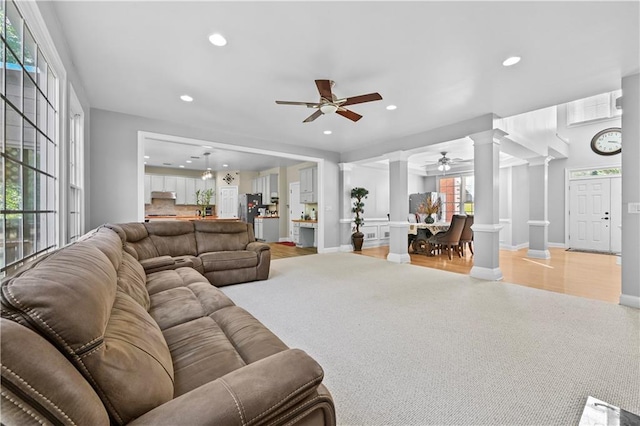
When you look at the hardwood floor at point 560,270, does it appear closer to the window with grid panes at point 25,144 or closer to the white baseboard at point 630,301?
the white baseboard at point 630,301

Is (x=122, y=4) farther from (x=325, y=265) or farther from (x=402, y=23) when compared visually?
(x=325, y=265)

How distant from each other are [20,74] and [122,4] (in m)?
0.87

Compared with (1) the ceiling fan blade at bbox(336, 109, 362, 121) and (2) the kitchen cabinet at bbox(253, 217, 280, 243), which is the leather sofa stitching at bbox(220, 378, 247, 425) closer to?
(1) the ceiling fan blade at bbox(336, 109, 362, 121)

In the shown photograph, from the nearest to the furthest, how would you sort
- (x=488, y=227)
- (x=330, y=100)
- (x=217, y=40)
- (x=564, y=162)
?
(x=217, y=40) < (x=330, y=100) < (x=488, y=227) < (x=564, y=162)

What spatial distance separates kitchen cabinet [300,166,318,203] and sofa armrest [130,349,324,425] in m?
6.86

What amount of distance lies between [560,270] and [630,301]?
6.28ft

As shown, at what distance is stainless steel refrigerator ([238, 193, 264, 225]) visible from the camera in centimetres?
919

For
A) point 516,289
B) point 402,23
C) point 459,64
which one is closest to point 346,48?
point 402,23

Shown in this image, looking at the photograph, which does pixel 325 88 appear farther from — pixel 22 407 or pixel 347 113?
pixel 22 407

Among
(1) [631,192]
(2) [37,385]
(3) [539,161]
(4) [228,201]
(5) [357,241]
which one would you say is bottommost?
(5) [357,241]

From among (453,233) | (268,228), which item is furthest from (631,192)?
(268,228)

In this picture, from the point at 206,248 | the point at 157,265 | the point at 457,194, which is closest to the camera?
the point at 157,265

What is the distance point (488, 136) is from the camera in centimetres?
416

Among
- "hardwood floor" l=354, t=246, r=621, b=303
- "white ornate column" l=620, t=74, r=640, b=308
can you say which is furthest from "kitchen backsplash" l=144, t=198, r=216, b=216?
"white ornate column" l=620, t=74, r=640, b=308
